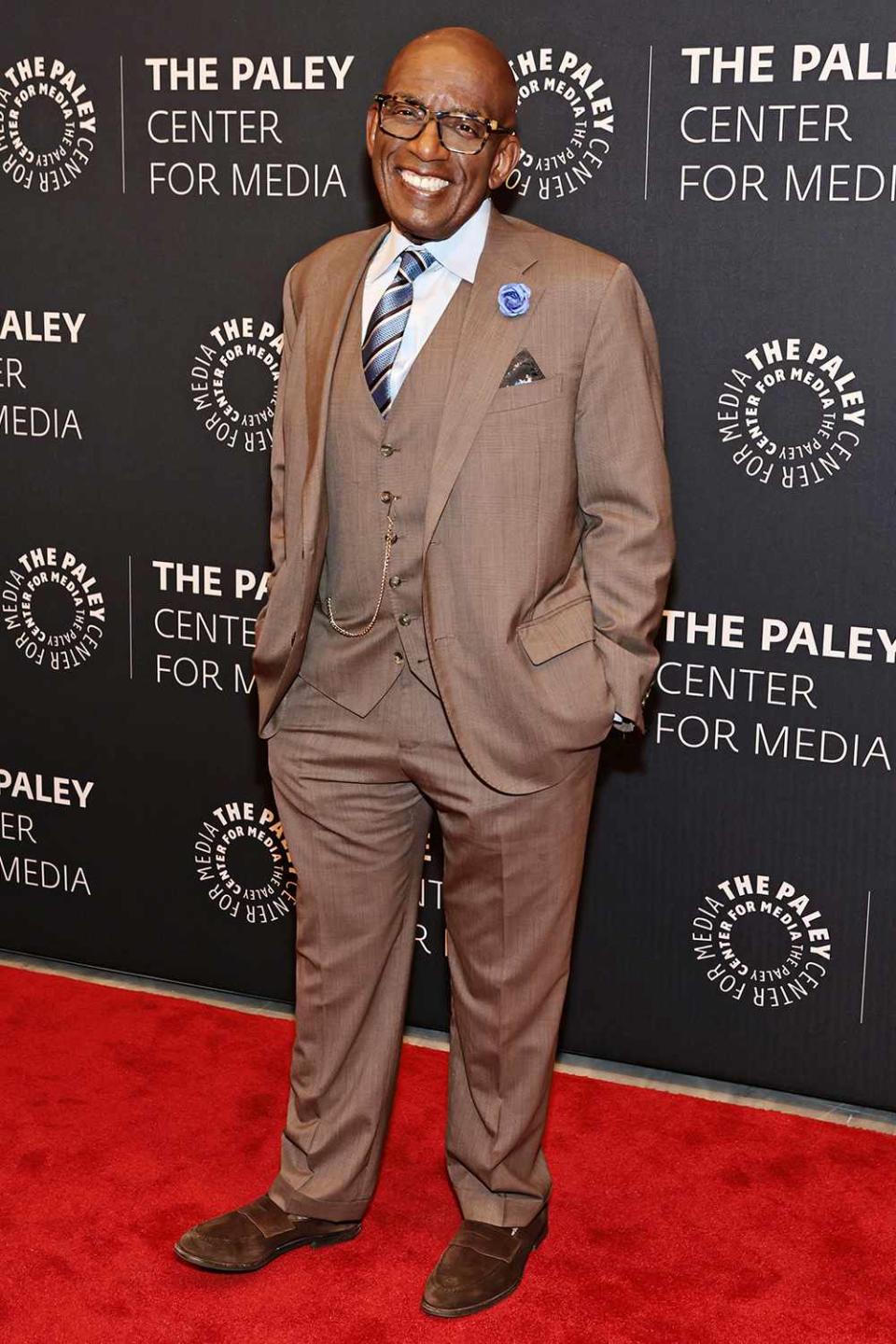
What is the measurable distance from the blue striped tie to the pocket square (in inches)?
6.5

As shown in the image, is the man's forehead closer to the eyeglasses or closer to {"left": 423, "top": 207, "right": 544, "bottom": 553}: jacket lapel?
the eyeglasses

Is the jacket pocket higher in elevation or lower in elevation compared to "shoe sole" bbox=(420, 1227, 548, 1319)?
higher

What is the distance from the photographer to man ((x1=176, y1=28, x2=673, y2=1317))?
85.0 inches

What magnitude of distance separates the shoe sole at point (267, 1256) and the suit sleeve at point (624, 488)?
95cm

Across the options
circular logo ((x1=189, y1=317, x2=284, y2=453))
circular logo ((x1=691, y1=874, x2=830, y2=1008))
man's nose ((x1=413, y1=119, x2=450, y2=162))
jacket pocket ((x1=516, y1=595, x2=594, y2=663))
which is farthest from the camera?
circular logo ((x1=189, y1=317, x2=284, y2=453))

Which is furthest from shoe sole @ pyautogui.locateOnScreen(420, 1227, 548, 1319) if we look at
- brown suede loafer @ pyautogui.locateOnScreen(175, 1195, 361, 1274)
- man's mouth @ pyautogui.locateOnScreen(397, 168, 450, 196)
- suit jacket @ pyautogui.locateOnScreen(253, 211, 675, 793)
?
man's mouth @ pyautogui.locateOnScreen(397, 168, 450, 196)

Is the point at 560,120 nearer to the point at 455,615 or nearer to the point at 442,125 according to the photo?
the point at 442,125

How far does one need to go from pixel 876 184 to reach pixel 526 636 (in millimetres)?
1069

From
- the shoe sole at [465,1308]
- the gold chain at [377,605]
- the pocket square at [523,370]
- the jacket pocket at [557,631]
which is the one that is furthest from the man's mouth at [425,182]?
the shoe sole at [465,1308]

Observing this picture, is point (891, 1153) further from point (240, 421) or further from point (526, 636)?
point (240, 421)

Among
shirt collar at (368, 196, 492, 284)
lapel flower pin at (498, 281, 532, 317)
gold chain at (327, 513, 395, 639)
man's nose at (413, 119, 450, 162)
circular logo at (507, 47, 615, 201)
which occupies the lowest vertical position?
gold chain at (327, 513, 395, 639)

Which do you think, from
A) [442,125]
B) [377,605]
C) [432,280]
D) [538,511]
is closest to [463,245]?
[432,280]

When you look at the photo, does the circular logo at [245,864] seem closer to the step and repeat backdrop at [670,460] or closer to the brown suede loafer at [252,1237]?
the step and repeat backdrop at [670,460]

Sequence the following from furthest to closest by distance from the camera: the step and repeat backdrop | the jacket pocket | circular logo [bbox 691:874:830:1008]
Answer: circular logo [bbox 691:874:830:1008] → the step and repeat backdrop → the jacket pocket
